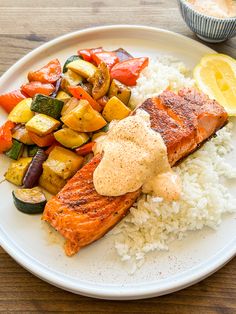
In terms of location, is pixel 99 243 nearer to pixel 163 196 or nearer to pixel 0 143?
pixel 163 196

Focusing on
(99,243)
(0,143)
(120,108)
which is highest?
(120,108)

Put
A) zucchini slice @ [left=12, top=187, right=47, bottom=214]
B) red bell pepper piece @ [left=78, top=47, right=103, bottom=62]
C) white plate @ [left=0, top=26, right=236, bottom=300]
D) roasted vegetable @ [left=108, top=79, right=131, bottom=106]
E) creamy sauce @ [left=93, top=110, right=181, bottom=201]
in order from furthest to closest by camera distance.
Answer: red bell pepper piece @ [left=78, top=47, right=103, bottom=62], roasted vegetable @ [left=108, top=79, right=131, bottom=106], zucchini slice @ [left=12, top=187, right=47, bottom=214], creamy sauce @ [left=93, top=110, right=181, bottom=201], white plate @ [left=0, top=26, right=236, bottom=300]

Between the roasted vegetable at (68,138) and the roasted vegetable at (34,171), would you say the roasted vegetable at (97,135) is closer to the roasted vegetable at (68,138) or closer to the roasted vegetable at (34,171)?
the roasted vegetable at (68,138)

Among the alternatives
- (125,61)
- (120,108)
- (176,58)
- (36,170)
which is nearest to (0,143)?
(36,170)

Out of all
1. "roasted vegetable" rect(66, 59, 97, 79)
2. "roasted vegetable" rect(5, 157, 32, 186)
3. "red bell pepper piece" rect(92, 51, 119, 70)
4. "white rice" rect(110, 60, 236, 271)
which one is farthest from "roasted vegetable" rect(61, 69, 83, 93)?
"white rice" rect(110, 60, 236, 271)

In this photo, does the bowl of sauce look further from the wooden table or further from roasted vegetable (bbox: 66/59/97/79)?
roasted vegetable (bbox: 66/59/97/79)

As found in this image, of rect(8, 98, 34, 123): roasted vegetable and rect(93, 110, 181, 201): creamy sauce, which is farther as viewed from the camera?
rect(8, 98, 34, 123): roasted vegetable

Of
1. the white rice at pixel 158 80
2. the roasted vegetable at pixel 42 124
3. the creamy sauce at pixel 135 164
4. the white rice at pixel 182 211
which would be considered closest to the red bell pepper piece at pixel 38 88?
the roasted vegetable at pixel 42 124
